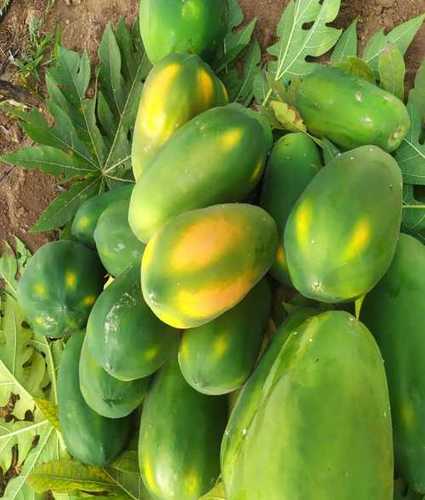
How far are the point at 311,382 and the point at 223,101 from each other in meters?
0.62

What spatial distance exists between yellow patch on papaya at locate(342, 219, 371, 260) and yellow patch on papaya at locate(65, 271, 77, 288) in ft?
2.09

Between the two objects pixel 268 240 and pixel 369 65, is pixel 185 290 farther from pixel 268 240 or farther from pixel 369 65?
pixel 369 65

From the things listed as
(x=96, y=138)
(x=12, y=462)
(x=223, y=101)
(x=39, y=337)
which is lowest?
(x=12, y=462)

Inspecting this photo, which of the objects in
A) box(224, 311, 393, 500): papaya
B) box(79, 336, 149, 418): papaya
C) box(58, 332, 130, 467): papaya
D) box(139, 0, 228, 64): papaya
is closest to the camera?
box(224, 311, 393, 500): papaya

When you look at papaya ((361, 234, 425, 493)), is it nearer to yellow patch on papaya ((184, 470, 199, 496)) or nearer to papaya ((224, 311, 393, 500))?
papaya ((224, 311, 393, 500))

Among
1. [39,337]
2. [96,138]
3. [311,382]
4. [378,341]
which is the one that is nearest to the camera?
[311,382]

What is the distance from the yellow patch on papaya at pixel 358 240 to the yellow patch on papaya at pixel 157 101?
440mm

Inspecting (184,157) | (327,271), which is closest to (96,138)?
(184,157)

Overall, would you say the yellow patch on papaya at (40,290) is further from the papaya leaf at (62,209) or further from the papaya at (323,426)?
the papaya at (323,426)

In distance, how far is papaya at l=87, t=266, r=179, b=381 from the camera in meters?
1.05

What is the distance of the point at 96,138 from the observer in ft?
5.33

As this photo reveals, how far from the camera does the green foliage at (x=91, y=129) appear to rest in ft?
5.25

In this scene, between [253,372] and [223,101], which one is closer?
[253,372]

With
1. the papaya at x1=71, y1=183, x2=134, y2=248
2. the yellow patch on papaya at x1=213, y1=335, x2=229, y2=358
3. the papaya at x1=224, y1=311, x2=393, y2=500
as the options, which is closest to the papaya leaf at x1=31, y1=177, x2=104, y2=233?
the papaya at x1=71, y1=183, x2=134, y2=248
